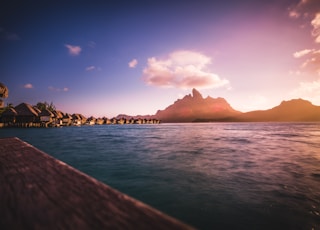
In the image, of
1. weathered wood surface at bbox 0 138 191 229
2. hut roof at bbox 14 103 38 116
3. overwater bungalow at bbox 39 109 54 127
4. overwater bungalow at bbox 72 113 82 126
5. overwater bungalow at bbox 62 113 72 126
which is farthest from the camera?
overwater bungalow at bbox 72 113 82 126

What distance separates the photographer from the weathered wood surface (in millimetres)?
808

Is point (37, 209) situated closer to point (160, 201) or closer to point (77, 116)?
point (160, 201)

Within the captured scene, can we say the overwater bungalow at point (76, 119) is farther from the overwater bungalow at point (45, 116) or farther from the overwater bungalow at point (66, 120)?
the overwater bungalow at point (45, 116)

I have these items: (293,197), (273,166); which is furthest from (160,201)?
(273,166)

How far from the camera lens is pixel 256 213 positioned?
4520 mm

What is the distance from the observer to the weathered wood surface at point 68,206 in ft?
2.65

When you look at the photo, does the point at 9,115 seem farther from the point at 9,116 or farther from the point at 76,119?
the point at 76,119

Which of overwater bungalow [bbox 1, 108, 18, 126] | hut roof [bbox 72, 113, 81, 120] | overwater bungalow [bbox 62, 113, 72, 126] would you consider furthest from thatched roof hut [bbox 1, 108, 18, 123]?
hut roof [bbox 72, 113, 81, 120]

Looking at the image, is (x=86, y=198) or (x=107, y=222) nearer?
(x=107, y=222)

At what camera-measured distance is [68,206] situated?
0.99 meters

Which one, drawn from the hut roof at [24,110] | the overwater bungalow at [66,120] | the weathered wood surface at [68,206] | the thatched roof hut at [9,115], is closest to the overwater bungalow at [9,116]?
the thatched roof hut at [9,115]

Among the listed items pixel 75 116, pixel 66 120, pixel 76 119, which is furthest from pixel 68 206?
pixel 75 116

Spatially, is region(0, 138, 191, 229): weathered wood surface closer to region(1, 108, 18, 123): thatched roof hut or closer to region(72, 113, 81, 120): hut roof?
region(1, 108, 18, 123): thatched roof hut

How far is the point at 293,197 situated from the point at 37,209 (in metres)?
7.00
